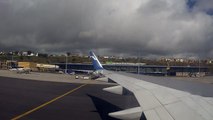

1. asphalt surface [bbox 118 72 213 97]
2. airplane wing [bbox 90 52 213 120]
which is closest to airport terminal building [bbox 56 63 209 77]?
asphalt surface [bbox 118 72 213 97]

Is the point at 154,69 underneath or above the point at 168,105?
underneath

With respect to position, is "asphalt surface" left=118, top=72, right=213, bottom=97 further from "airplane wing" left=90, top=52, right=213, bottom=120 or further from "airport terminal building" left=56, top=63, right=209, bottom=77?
"airport terminal building" left=56, top=63, right=209, bottom=77

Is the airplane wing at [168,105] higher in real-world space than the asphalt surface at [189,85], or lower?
lower

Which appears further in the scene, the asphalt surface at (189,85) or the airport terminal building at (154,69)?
the airport terminal building at (154,69)

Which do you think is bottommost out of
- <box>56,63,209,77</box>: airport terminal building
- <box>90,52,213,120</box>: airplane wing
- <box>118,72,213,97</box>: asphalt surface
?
<box>56,63,209,77</box>: airport terminal building

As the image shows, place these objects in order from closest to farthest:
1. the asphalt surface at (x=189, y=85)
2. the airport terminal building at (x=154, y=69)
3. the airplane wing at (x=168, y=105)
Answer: the airplane wing at (x=168, y=105), the asphalt surface at (x=189, y=85), the airport terminal building at (x=154, y=69)

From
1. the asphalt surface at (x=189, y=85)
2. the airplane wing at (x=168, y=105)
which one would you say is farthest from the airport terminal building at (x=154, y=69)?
the airplane wing at (x=168, y=105)

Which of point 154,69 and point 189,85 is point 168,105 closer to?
point 189,85

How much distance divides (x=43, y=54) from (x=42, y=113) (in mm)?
158760

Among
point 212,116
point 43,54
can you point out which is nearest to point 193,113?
point 212,116

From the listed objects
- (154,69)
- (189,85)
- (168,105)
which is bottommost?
(154,69)

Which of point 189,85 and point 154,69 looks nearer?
point 189,85

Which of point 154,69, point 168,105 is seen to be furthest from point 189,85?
point 154,69

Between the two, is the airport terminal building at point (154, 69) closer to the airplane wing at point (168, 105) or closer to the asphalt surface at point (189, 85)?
the asphalt surface at point (189, 85)
